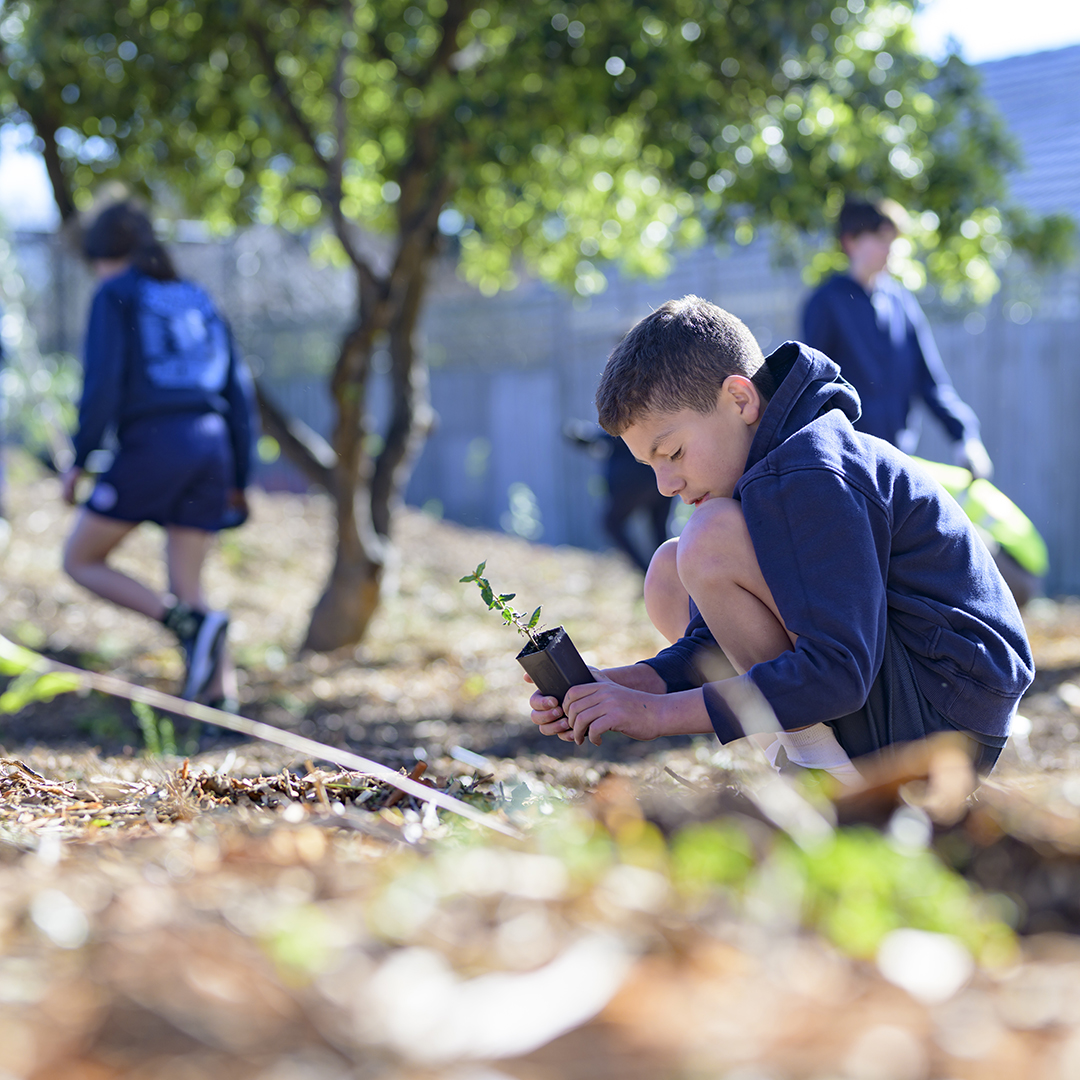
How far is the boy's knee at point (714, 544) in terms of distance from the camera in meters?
2.01

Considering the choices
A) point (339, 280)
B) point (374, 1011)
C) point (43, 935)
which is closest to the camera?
point (374, 1011)

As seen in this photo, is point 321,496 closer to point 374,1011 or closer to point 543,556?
point 543,556

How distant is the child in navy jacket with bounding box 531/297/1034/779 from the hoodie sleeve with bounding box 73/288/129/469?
2.69 meters

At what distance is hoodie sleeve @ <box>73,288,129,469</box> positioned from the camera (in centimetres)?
420

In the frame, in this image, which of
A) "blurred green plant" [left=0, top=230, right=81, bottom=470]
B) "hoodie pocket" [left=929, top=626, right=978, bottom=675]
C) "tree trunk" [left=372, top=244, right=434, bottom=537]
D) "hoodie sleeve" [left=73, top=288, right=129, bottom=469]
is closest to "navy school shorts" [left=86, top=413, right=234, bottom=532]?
"hoodie sleeve" [left=73, top=288, right=129, bottom=469]

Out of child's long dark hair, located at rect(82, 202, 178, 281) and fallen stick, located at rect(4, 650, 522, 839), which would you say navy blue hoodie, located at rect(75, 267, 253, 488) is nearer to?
child's long dark hair, located at rect(82, 202, 178, 281)

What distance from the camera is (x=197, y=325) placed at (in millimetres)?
4422

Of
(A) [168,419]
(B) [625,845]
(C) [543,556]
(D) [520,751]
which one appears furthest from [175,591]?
(C) [543,556]

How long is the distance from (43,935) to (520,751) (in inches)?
115

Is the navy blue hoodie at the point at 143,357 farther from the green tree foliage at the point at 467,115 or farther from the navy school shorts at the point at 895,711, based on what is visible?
the navy school shorts at the point at 895,711

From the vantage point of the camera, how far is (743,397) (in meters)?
2.08

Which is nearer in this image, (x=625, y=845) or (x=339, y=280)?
(x=625, y=845)

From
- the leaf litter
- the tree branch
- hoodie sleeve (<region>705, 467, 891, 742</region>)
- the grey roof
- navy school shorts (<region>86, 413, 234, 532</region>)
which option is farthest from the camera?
the grey roof

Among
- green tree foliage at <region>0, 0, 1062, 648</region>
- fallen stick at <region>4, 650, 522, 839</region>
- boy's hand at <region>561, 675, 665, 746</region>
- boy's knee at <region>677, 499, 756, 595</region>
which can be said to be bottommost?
boy's hand at <region>561, 675, 665, 746</region>
